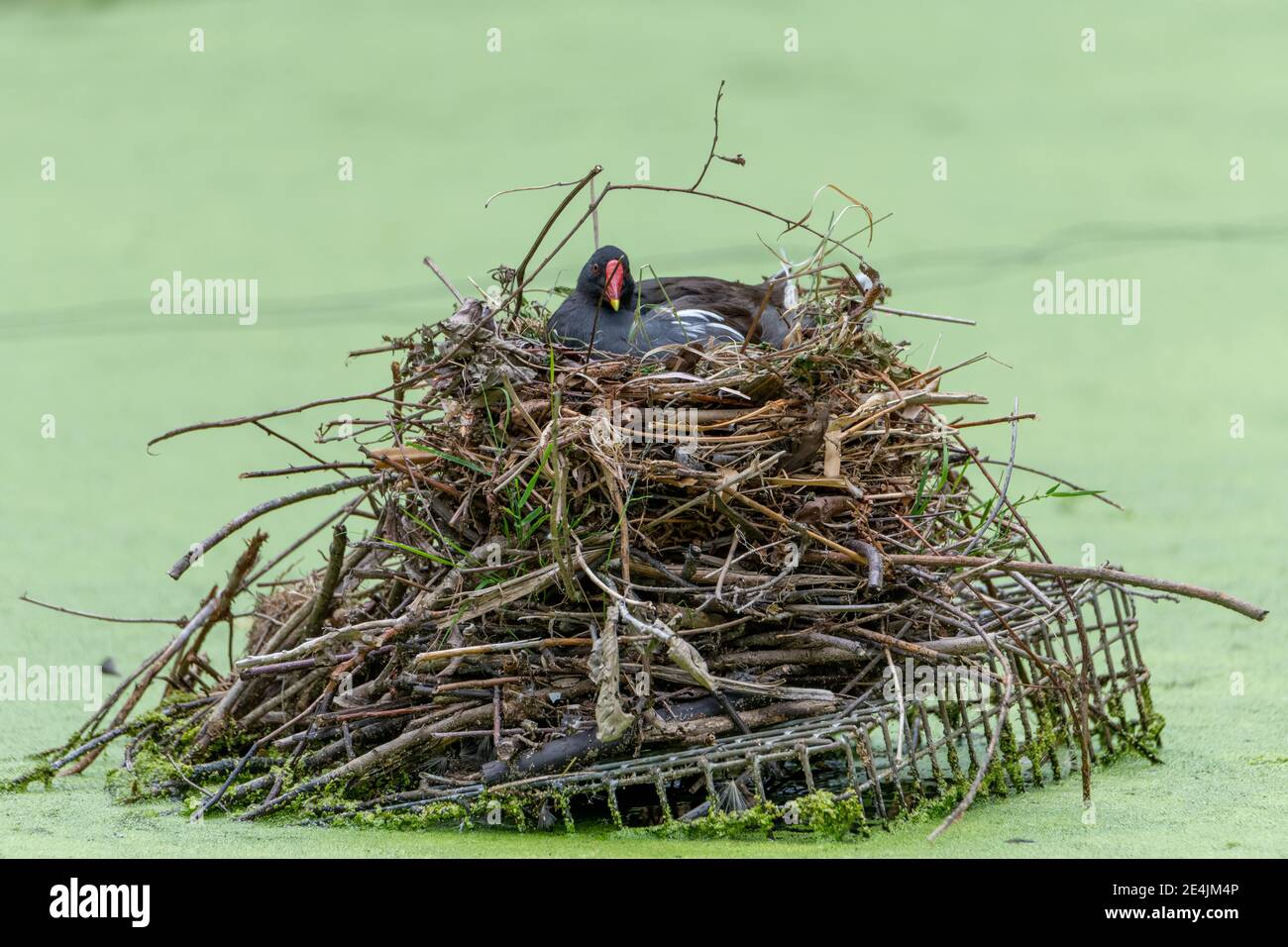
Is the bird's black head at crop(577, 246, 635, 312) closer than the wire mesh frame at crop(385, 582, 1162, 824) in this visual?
No

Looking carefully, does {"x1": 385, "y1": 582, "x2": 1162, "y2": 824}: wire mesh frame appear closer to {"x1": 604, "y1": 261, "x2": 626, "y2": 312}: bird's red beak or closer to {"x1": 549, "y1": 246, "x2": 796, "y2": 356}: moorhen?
{"x1": 549, "y1": 246, "x2": 796, "y2": 356}: moorhen

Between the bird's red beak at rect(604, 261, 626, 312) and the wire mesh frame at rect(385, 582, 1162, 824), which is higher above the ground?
the bird's red beak at rect(604, 261, 626, 312)

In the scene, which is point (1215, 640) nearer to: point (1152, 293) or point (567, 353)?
point (567, 353)

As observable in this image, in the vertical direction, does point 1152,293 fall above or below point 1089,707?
above

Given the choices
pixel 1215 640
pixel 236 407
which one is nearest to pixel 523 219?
pixel 236 407

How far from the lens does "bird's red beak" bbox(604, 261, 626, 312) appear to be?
3.29m

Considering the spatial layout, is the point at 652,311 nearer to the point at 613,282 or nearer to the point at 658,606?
the point at 613,282

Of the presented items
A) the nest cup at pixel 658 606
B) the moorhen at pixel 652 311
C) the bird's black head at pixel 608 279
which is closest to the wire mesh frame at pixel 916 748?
the nest cup at pixel 658 606

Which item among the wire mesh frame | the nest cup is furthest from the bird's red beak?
the wire mesh frame

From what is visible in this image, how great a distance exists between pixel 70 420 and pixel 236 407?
66 cm

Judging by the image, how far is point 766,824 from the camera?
8.54 feet

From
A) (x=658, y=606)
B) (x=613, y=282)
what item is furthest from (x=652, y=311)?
(x=658, y=606)

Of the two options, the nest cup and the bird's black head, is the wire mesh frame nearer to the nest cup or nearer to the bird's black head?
the nest cup

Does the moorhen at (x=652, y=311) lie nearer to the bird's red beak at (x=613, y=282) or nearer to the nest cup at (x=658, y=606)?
the bird's red beak at (x=613, y=282)
